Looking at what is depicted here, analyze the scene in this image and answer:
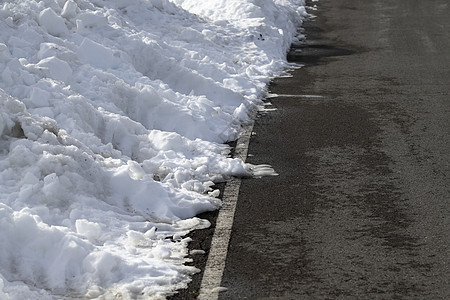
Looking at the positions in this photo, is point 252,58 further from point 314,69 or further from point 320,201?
point 320,201

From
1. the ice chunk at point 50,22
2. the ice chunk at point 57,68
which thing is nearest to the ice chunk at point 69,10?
the ice chunk at point 50,22

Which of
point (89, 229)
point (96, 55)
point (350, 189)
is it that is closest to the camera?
point (89, 229)

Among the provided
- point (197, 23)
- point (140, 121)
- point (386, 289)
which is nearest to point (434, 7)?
point (197, 23)

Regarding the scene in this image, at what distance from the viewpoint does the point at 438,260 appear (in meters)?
5.81

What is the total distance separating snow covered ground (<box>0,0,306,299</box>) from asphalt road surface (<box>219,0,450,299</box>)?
46 cm

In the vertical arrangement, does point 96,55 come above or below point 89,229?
above

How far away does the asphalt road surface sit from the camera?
18.3 ft

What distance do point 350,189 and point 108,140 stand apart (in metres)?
2.41

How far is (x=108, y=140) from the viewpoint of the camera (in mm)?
8109

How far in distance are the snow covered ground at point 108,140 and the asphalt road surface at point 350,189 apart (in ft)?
1.51

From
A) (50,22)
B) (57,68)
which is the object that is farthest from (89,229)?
(50,22)

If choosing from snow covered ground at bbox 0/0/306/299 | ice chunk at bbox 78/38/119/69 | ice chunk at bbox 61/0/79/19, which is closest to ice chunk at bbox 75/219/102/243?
snow covered ground at bbox 0/0/306/299

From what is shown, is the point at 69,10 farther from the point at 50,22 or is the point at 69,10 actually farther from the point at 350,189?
the point at 350,189

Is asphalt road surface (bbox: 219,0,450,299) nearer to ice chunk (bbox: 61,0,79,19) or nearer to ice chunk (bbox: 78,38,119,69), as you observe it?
ice chunk (bbox: 78,38,119,69)
